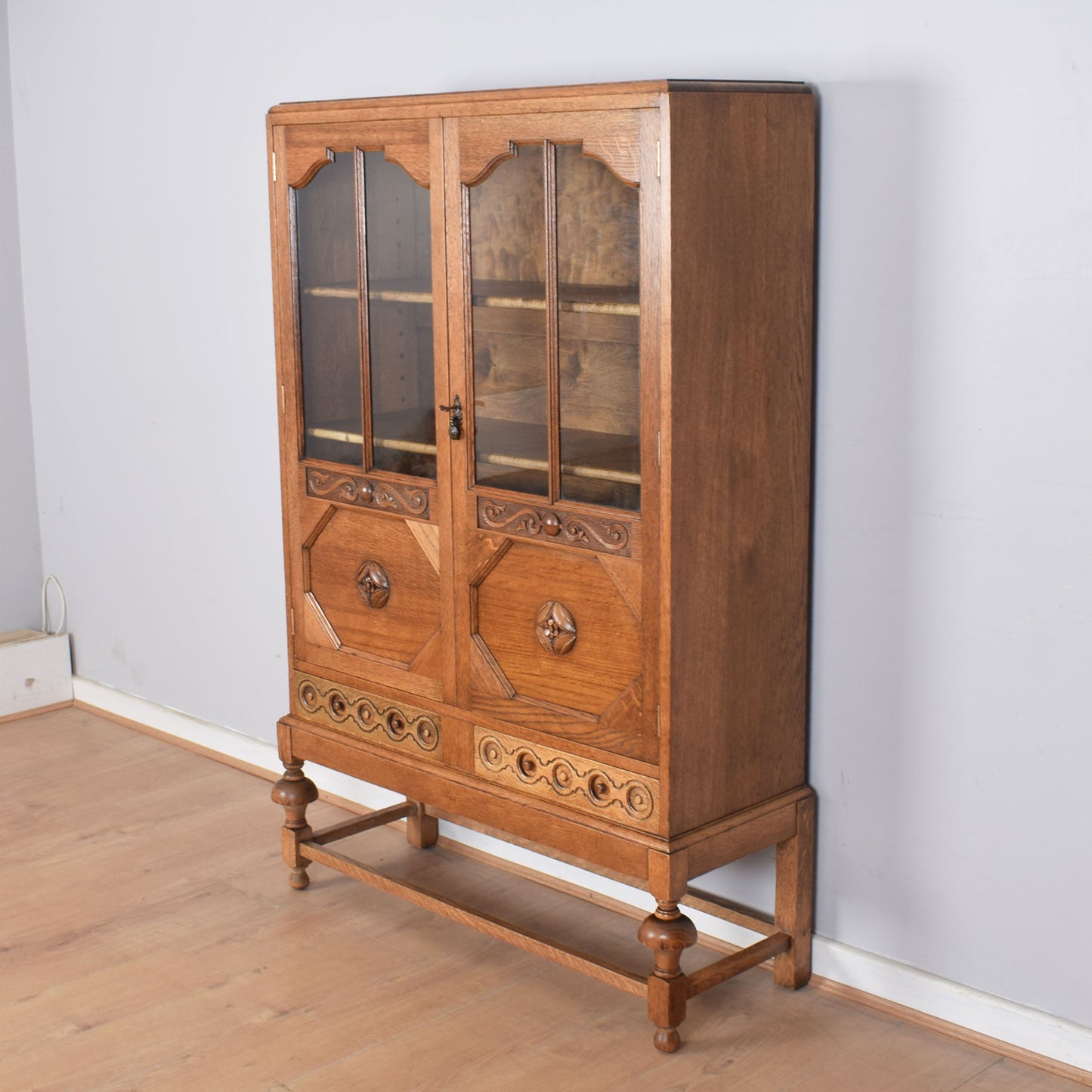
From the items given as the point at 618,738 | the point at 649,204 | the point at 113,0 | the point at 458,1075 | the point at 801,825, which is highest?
the point at 113,0

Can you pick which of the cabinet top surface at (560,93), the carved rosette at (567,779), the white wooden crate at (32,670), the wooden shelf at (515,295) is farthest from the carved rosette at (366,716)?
the white wooden crate at (32,670)

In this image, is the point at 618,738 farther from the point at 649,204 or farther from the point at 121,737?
the point at 121,737

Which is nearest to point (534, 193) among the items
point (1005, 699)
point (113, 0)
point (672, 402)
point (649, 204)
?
point (649, 204)

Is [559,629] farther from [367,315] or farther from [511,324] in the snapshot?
[367,315]

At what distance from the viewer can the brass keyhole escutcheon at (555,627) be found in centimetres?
262

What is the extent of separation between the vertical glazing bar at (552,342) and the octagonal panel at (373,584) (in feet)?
1.39

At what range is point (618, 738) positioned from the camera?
257cm

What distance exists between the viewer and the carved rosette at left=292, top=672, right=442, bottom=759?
2.96 metres

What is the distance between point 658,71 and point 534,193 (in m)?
0.48

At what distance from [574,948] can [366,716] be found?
665mm

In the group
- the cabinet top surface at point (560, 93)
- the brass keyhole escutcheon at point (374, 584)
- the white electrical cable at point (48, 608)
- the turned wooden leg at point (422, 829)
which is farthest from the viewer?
the white electrical cable at point (48, 608)

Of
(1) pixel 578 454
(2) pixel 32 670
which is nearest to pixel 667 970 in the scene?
(1) pixel 578 454

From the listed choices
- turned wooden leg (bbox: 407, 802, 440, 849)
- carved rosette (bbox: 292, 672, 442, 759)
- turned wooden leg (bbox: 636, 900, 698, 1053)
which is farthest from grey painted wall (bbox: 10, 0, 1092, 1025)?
turned wooden leg (bbox: 407, 802, 440, 849)

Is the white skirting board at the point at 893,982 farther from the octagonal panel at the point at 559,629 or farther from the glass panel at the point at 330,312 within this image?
the glass panel at the point at 330,312
